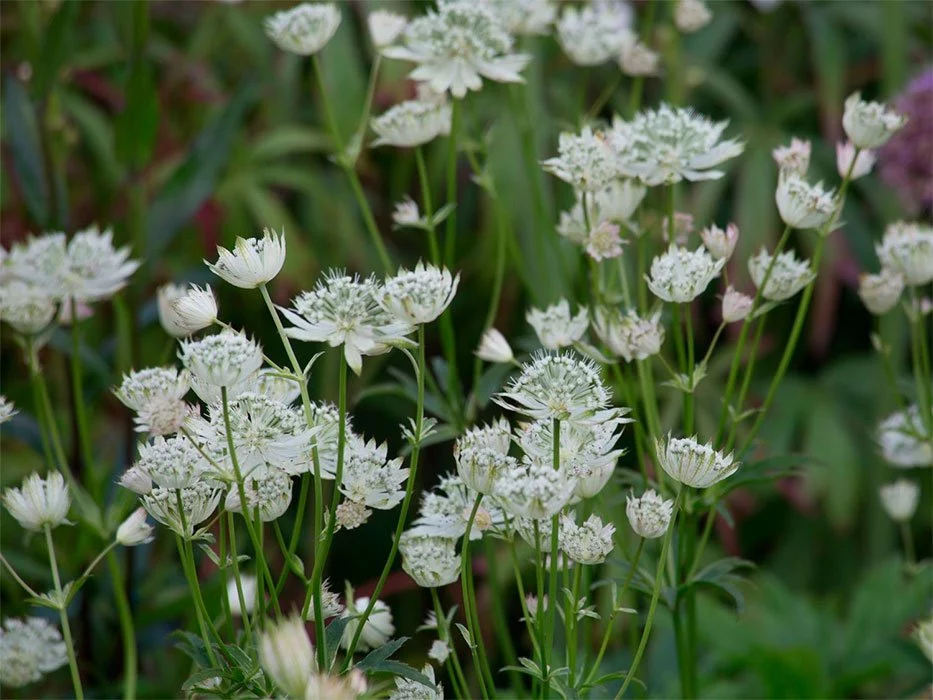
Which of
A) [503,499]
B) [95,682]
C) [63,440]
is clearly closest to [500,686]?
[95,682]

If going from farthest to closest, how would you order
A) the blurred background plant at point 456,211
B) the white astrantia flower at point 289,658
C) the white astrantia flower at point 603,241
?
the blurred background plant at point 456,211
the white astrantia flower at point 603,241
the white astrantia flower at point 289,658

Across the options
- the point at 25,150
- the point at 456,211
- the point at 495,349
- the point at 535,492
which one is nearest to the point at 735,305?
the point at 495,349

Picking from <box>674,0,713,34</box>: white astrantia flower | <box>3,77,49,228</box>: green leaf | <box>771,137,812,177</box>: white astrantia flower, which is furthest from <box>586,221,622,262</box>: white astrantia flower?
<box>3,77,49,228</box>: green leaf

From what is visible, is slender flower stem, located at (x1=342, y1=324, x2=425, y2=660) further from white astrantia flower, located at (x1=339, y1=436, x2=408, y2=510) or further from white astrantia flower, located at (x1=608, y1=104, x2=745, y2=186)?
white astrantia flower, located at (x1=608, y1=104, x2=745, y2=186)

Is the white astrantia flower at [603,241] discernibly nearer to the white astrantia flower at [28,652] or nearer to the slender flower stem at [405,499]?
the slender flower stem at [405,499]

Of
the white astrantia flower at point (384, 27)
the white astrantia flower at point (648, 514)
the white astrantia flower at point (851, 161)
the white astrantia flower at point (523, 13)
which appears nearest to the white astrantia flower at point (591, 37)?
the white astrantia flower at point (523, 13)

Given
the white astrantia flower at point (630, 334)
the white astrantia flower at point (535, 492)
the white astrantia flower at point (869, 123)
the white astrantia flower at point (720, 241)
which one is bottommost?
the white astrantia flower at point (535, 492)

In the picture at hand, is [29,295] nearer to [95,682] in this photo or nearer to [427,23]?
[427,23]
